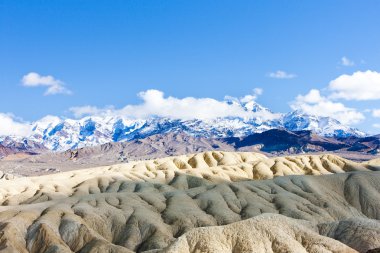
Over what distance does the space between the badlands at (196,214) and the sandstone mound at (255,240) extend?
94 mm

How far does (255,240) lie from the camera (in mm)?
46281

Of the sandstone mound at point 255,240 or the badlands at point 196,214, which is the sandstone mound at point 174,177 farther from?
the sandstone mound at point 255,240

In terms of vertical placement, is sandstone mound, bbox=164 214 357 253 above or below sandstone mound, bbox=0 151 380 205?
above

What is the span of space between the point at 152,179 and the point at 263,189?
4718 cm

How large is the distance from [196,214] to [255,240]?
178 ft

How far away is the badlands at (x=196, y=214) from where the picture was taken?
46.8m

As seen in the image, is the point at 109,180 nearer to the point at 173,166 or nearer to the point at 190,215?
the point at 173,166

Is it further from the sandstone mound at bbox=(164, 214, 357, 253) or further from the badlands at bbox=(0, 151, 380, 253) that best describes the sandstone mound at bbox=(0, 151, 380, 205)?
the sandstone mound at bbox=(164, 214, 357, 253)

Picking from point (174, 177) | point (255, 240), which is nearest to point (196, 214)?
point (255, 240)

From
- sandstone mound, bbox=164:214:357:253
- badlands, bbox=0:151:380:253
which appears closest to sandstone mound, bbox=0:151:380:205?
badlands, bbox=0:151:380:253

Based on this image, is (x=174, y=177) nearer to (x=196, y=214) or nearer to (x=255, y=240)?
(x=196, y=214)

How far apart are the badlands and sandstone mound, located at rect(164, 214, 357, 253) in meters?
0.09

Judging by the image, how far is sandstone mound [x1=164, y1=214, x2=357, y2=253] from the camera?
4381 centimetres

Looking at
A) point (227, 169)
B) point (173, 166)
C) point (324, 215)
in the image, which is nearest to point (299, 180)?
point (324, 215)
